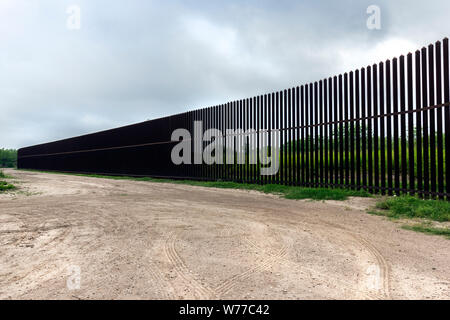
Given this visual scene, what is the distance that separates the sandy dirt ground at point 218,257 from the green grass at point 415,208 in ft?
2.14

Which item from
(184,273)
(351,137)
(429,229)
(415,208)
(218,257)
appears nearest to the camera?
(184,273)

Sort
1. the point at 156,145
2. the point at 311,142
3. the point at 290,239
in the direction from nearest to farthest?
the point at 290,239
the point at 311,142
the point at 156,145

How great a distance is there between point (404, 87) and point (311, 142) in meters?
3.02

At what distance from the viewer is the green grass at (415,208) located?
498 centimetres

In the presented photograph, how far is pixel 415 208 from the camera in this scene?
5.39 m

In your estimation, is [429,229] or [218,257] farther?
[429,229]

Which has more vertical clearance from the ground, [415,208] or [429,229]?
[415,208]

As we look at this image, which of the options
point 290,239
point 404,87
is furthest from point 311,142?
point 290,239

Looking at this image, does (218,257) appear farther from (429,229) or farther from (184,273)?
(429,229)

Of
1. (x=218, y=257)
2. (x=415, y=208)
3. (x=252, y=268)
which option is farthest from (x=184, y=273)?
(x=415, y=208)

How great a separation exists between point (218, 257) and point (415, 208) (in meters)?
4.37

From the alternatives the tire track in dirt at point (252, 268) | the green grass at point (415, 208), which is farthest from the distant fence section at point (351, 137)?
the tire track in dirt at point (252, 268)
